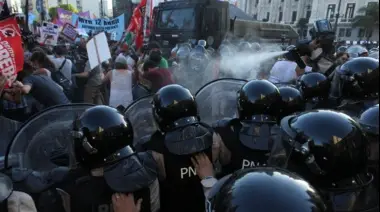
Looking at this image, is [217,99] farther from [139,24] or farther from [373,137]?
[139,24]

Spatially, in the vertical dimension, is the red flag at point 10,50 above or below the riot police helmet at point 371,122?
above

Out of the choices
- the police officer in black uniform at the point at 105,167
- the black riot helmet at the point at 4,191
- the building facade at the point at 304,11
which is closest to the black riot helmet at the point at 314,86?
the police officer in black uniform at the point at 105,167

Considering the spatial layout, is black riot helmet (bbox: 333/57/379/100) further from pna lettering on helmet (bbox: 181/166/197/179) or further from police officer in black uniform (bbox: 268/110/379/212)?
pna lettering on helmet (bbox: 181/166/197/179)

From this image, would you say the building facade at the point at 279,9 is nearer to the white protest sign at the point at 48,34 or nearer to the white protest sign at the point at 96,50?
the white protest sign at the point at 48,34

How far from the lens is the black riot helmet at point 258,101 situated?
7.45 feet

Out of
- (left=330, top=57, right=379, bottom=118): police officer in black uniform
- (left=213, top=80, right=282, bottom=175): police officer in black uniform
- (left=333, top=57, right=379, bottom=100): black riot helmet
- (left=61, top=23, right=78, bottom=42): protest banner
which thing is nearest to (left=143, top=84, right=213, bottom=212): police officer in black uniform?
(left=213, top=80, right=282, bottom=175): police officer in black uniform

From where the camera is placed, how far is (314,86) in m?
3.53

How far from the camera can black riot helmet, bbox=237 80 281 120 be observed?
227 cm

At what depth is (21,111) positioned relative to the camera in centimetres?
352

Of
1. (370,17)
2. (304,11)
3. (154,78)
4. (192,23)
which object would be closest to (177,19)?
(192,23)

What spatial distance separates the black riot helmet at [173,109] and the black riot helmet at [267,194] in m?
1.07

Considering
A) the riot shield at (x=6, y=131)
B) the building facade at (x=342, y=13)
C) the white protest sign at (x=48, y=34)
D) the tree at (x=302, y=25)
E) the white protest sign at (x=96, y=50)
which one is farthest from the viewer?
the tree at (x=302, y=25)

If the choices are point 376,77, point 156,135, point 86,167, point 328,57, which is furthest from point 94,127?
point 328,57

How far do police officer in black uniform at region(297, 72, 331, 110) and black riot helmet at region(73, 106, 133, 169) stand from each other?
8.03 feet
